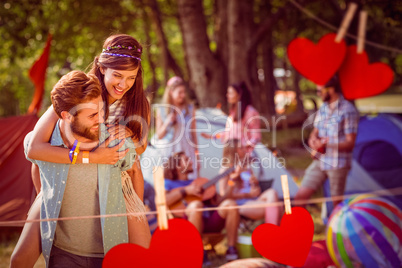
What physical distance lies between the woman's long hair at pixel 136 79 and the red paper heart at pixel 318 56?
2380 millimetres

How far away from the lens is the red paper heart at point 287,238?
5.96 ft

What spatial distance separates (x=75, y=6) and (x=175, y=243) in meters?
7.21

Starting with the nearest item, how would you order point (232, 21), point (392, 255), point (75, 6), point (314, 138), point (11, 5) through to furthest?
point (392, 255)
point (314, 138)
point (232, 21)
point (11, 5)
point (75, 6)

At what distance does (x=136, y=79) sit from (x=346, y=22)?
210cm

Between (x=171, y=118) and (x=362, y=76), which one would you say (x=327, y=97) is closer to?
(x=362, y=76)

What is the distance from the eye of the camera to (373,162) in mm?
5238

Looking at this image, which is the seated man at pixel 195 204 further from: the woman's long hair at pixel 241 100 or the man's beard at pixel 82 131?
the man's beard at pixel 82 131

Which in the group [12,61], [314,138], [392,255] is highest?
[12,61]

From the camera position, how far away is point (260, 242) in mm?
1820

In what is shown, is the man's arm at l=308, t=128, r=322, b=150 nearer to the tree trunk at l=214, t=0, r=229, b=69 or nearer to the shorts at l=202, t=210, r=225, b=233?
the shorts at l=202, t=210, r=225, b=233

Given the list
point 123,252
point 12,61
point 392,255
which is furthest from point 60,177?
point 12,61

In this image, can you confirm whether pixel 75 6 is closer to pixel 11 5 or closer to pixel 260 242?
pixel 11 5

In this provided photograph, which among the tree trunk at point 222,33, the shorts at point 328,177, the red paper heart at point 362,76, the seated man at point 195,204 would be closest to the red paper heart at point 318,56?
the red paper heart at point 362,76

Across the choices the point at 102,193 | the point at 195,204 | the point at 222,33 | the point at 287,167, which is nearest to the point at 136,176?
the point at 102,193
